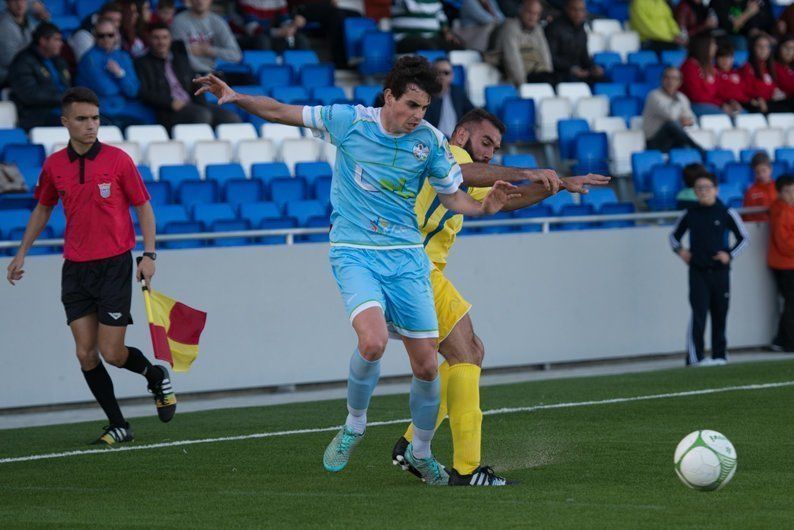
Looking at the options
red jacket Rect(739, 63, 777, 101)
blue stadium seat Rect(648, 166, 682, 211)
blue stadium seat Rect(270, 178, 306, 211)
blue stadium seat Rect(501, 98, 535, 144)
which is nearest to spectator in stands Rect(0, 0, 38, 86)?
blue stadium seat Rect(270, 178, 306, 211)

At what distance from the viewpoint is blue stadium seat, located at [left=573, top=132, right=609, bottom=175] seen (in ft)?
56.8

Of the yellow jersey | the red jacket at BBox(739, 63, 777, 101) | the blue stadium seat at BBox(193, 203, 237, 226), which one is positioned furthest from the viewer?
the red jacket at BBox(739, 63, 777, 101)

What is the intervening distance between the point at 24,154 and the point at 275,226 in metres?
2.49

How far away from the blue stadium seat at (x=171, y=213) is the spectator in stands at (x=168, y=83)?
7.09 feet

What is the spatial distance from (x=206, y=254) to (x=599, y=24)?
10.2 m

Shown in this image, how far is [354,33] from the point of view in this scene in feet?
60.0

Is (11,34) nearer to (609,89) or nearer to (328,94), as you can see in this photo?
(328,94)

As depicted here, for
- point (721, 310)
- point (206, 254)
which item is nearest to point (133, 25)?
point (206, 254)

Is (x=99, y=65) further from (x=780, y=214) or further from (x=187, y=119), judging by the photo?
(x=780, y=214)

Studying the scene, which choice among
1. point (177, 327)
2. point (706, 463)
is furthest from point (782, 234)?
point (706, 463)

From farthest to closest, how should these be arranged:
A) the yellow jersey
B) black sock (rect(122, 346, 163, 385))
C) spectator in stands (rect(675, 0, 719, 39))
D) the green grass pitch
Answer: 1. spectator in stands (rect(675, 0, 719, 39))
2. black sock (rect(122, 346, 163, 385))
3. the yellow jersey
4. the green grass pitch

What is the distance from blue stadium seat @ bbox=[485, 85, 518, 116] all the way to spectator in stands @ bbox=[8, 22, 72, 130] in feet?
17.8

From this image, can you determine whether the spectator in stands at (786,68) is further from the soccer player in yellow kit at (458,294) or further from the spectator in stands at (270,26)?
the soccer player in yellow kit at (458,294)

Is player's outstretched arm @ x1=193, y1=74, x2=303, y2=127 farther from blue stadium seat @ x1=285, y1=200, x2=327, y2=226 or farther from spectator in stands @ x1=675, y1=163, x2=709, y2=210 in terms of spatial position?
spectator in stands @ x1=675, y1=163, x2=709, y2=210
